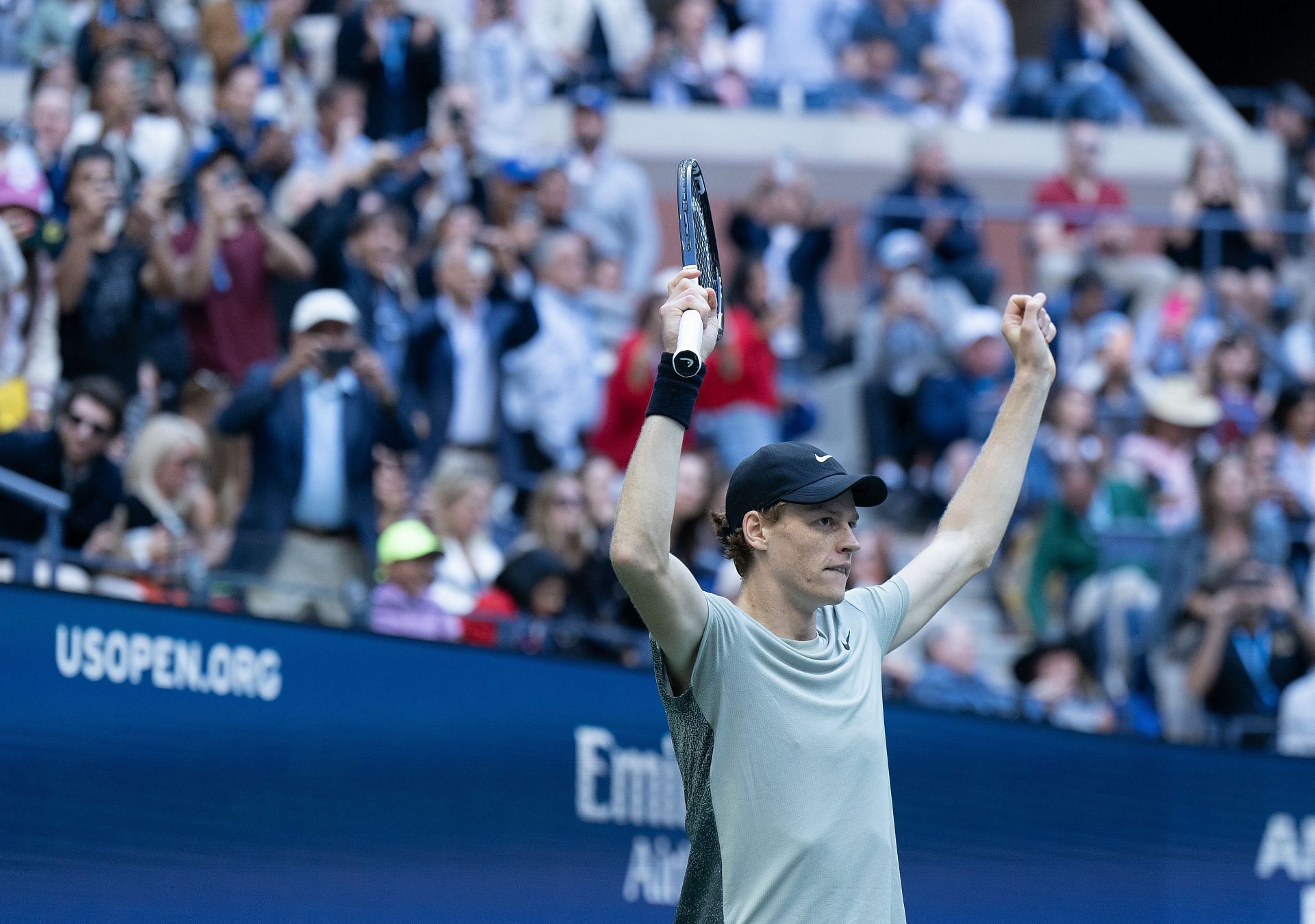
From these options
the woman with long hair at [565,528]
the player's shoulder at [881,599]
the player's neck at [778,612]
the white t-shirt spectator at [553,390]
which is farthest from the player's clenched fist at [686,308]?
the white t-shirt spectator at [553,390]

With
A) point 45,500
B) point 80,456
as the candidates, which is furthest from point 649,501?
point 80,456

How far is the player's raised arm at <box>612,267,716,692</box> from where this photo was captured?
3.61 m

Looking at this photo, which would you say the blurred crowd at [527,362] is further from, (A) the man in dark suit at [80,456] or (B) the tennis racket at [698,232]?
(B) the tennis racket at [698,232]

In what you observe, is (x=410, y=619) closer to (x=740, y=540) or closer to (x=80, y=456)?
(x=80, y=456)

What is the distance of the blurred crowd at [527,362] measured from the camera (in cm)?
812

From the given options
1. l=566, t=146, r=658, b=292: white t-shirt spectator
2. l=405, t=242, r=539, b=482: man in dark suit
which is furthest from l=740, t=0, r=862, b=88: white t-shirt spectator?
l=405, t=242, r=539, b=482: man in dark suit

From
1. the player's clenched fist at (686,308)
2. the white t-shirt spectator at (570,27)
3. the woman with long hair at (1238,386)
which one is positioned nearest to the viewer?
the player's clenched fist at (686,308)

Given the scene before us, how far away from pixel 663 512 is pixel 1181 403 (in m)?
9.32

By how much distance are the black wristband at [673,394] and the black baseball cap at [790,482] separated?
1.05 feet

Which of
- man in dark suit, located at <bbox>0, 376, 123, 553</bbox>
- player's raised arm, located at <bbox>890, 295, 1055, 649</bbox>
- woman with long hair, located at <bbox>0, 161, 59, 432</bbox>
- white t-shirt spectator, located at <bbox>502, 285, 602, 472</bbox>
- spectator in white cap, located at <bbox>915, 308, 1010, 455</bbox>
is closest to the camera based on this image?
player's raised arm, located at <bbox>890, 295, 1055, 649</bbox>

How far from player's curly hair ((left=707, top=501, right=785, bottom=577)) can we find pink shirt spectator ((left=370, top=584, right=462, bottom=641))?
2.89 meters

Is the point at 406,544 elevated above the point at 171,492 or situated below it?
below

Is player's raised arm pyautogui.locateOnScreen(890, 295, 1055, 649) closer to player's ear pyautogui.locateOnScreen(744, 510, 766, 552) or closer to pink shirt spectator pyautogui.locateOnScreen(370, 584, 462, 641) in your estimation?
player's ear pyautogui.locateOnScreen(744, 510, 766, 552)

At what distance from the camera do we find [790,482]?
3971 mm
